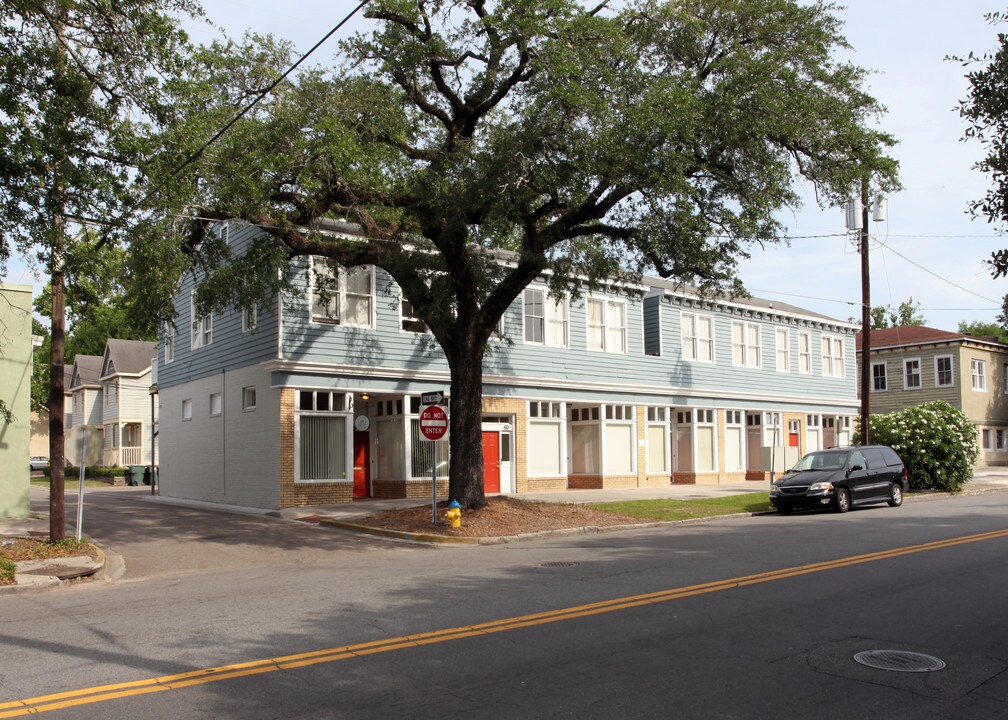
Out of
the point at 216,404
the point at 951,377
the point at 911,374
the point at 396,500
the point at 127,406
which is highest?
the point at 911,374

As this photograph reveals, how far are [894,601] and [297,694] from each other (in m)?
6.82

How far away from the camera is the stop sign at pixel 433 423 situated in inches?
717

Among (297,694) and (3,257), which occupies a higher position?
(3,257)

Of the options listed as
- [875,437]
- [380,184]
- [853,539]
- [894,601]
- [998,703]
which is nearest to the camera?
[998,703]

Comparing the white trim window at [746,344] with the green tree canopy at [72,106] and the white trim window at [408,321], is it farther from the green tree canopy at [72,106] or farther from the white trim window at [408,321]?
the green tree canopy at [72,106]

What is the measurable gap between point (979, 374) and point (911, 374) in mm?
3516

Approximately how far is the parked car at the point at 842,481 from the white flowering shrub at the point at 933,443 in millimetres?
5945

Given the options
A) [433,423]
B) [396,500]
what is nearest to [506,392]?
[396,500]

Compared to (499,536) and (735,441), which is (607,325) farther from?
(499,536)

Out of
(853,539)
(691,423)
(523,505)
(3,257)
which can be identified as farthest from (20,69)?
(691,423)

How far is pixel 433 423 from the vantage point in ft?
59.9

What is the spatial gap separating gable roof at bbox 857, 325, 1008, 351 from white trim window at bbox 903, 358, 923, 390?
1075 mm

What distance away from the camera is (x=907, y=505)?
2400 cm

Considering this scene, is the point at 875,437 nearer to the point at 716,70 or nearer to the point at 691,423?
the point at 691,423
